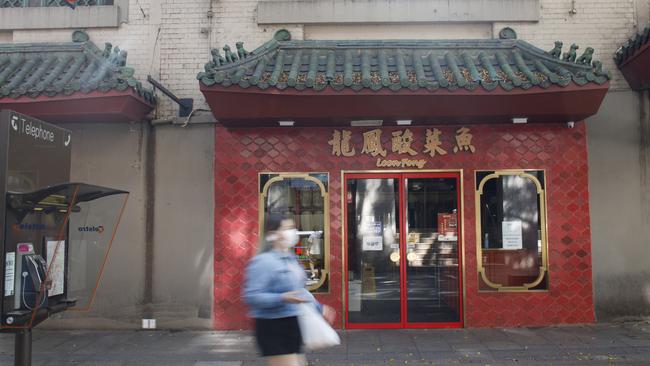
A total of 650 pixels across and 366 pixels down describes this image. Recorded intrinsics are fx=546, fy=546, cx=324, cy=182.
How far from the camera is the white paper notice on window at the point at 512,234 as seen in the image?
8.52 m

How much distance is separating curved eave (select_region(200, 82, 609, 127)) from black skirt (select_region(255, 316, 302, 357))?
3.98 m

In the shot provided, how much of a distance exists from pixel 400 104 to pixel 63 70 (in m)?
5.13

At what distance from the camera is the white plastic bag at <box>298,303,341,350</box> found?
Result: 4.02m

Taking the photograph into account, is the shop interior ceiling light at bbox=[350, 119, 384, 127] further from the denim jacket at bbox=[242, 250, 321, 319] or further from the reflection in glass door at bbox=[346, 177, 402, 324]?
the denim jacket at bbox=[242, 250, 321, 319]

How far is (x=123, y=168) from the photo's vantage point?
8664 millimetres

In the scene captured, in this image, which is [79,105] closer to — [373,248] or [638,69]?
[373,248]

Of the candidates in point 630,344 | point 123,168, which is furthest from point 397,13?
point 630,344

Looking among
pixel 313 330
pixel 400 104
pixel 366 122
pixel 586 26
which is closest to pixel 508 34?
pixel 586 26

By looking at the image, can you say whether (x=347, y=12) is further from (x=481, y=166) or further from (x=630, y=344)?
(x=630, y=344)

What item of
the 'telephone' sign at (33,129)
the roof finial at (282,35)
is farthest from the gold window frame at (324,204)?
the 'telephone' sign at (33,129)

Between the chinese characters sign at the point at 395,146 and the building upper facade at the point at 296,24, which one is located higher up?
the building upper facade at the point at 296,24

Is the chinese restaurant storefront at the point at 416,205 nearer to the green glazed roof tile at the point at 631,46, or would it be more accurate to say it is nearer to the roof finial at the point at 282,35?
the roof finial at the point at 282,35

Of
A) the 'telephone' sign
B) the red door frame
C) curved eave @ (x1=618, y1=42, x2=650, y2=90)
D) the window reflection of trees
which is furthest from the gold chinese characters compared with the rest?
the 'telephone' sign

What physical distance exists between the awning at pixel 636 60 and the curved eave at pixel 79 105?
7.14 metres
